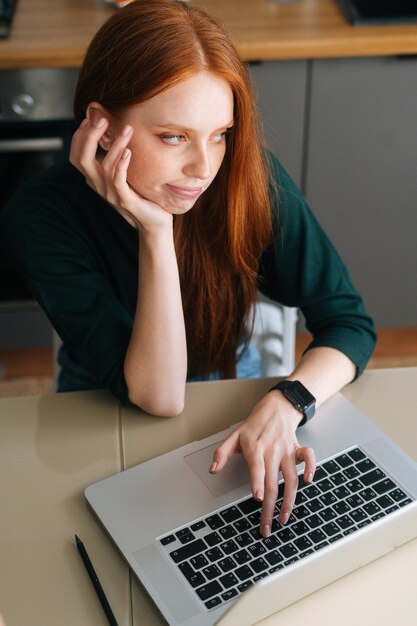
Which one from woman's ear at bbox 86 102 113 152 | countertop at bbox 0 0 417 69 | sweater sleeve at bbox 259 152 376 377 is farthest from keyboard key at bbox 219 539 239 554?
countertop at bbox 0 0 417 69

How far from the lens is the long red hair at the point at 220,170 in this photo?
109cm

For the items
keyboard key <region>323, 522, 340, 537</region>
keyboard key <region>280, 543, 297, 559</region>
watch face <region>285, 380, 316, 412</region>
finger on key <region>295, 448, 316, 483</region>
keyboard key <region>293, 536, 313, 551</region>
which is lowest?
keyboard key <region>323, 522, 340, 537</region>

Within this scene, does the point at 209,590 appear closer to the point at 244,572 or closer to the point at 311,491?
the point at 244,572

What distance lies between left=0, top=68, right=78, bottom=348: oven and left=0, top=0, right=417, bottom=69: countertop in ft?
0.14

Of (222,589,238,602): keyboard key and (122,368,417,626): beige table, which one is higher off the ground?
(222,589,238,602): keyboard key

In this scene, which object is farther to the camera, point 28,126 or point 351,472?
point 28,126

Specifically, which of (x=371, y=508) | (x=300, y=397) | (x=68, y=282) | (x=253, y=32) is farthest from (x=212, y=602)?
(x=253, y=32)

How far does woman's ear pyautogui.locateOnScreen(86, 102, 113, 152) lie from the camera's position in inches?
45.8

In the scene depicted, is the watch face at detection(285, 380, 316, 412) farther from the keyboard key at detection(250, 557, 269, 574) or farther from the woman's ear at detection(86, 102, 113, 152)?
the woman's ear at detection(86, 102, 113, 152)

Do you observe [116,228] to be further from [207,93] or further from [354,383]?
[354,383]

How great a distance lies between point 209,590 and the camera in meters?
0.88

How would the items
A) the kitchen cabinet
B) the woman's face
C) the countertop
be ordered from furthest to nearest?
the kitchen cabinet, the countertop, the woman's face

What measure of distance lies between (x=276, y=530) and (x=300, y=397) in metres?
0.21

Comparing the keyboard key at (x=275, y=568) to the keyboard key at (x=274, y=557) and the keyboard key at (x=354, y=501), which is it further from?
the keyboard key at (x=354, y=501)
